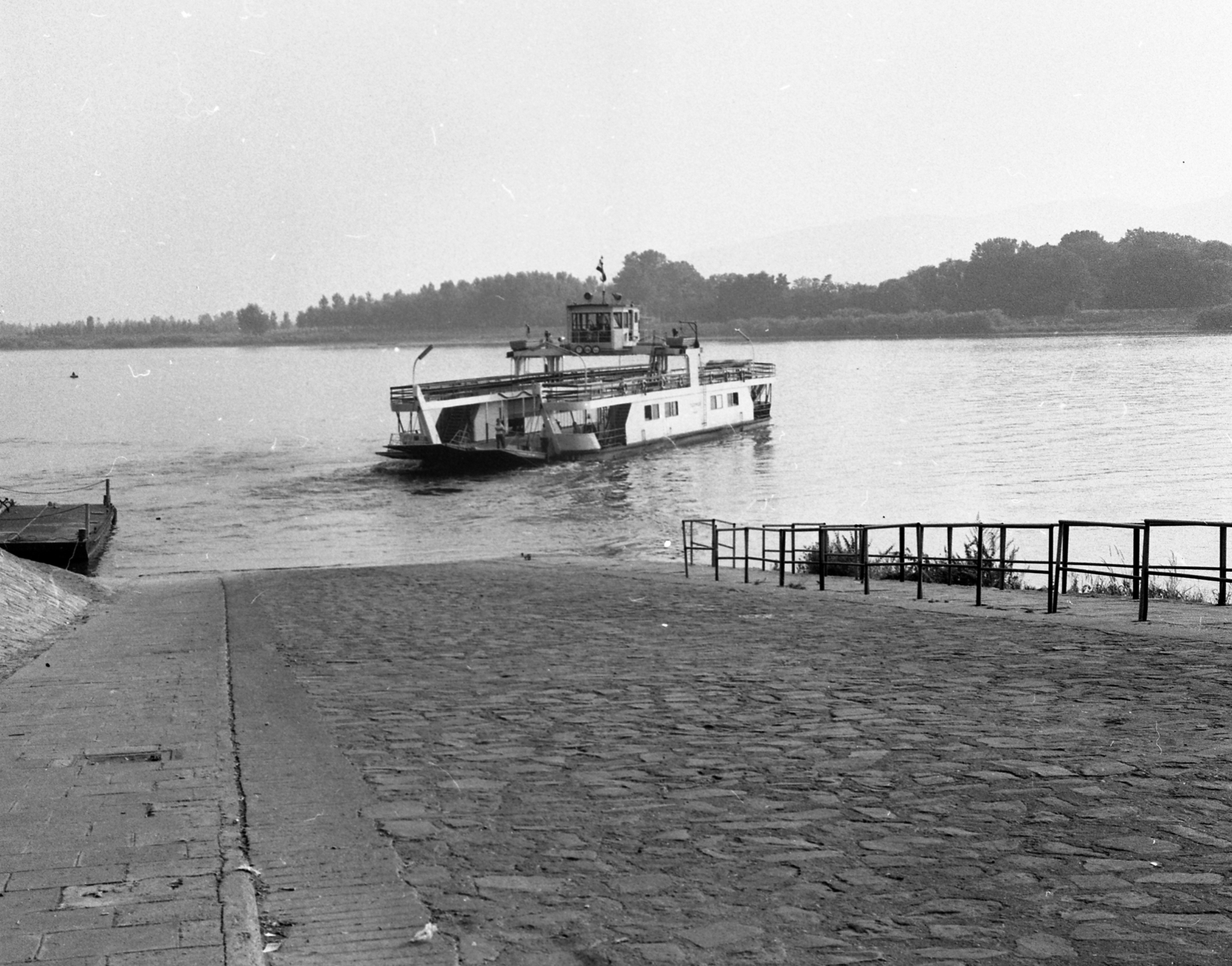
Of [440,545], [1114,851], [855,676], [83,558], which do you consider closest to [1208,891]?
[1114,851]

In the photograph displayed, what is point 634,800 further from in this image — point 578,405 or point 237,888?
point 578,405

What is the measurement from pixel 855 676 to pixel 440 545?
2971 centimetres

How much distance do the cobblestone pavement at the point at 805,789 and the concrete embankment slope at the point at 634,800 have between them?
24 millimetres

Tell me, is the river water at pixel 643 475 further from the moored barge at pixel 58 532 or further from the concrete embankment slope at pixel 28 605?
the concrete embankment slope at pixel 28 605

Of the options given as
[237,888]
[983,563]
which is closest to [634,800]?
[237,888]

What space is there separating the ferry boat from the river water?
160 centimetres

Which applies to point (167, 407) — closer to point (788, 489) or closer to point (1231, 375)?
point (788, 489)

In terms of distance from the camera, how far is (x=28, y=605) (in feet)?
45.0

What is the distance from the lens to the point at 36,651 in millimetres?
11586

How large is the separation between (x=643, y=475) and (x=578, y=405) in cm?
734

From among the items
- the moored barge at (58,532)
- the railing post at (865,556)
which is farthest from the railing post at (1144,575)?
the moored barge at (58,532)

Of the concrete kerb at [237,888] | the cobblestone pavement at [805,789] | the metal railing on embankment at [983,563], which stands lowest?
the metal railing on embankment at [983,563]

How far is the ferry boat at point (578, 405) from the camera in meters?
Answer: 58.2

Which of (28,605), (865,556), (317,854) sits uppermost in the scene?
(317,854)
